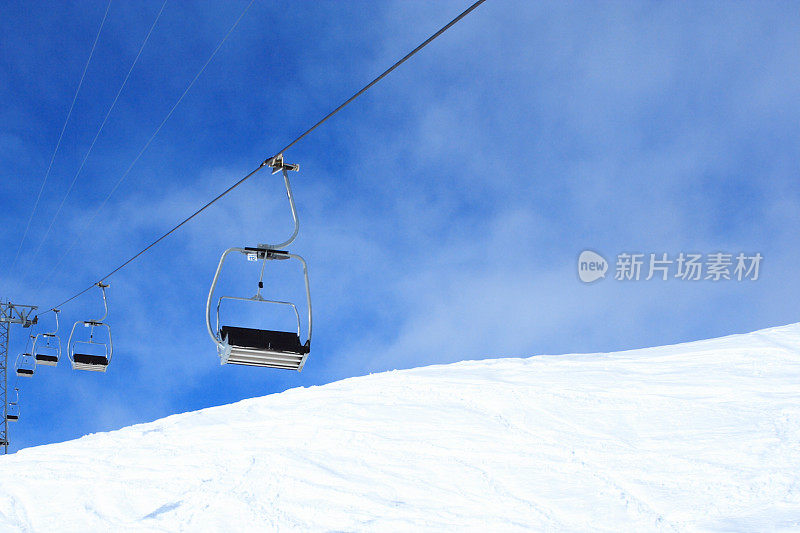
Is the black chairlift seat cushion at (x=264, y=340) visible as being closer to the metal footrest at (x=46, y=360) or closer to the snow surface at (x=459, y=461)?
the snow surface at (x=459, y=461)

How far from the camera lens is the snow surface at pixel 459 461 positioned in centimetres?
687

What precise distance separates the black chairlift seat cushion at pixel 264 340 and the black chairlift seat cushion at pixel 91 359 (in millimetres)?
7023

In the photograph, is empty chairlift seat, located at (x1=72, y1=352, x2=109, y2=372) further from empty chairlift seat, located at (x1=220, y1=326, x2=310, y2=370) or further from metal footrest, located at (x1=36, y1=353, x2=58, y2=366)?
empty chairlift seat, located at (x1=220, y1=326, x2=310, y2=370)

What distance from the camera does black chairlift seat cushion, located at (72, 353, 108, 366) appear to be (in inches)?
440

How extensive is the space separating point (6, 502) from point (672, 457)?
25.9 feet

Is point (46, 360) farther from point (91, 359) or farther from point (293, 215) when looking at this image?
point (293, 215)

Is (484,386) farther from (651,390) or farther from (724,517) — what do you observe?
(724,517)

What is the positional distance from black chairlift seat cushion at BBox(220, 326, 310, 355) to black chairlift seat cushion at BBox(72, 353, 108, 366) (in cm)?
702

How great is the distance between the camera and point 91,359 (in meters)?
11.3

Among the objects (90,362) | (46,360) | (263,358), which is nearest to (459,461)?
(263,358)

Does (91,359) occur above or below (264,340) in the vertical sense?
below

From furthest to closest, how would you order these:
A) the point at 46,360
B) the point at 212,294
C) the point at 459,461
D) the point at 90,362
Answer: the point at 46,360 → the point at 90,362 → the point at 459,461 → the point at 212,294

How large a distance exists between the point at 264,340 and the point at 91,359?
7.32m

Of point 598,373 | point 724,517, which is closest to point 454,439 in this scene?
point 724,517
